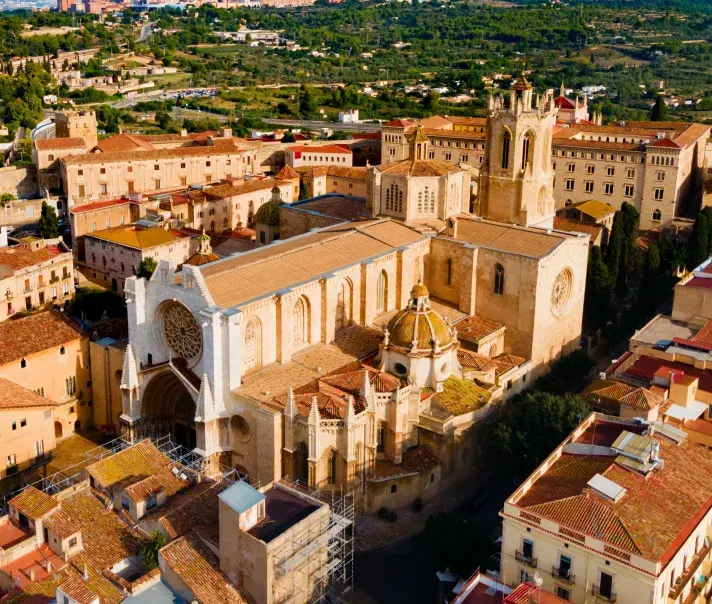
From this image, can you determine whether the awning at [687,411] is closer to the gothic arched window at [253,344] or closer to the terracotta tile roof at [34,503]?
the gothic arched window at [253,344]

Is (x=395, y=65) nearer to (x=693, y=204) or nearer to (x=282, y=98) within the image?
(x=282, y=98)

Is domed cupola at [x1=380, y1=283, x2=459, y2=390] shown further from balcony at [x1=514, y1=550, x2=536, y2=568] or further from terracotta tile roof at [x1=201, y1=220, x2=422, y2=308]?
balcony at [x1=514, y1=550, x2=536, y2=568]

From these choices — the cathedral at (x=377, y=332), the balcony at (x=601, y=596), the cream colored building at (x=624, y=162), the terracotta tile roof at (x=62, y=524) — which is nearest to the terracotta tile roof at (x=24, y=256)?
the cathedral at (x=377, y=332)

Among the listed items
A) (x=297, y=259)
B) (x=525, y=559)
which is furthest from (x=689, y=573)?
(x=297, y=259)

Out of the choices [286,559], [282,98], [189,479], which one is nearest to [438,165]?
[189,479]

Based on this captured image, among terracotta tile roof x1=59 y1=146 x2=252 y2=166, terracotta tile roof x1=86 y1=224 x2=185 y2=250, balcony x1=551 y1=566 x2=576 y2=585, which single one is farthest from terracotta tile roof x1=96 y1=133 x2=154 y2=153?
balcony x1=551 y1=566 x2=576 y2=585

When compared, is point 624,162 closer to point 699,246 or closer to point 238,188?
point 699,246
